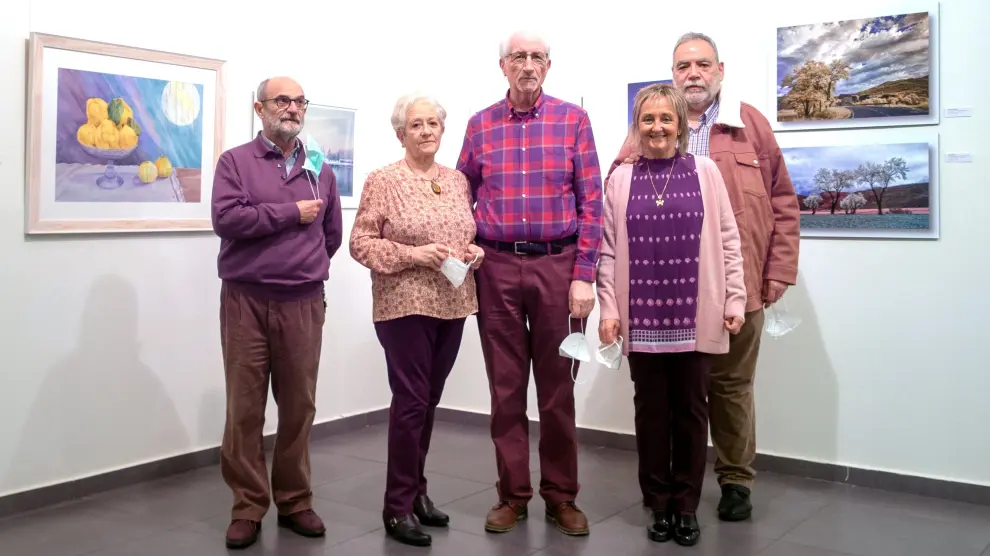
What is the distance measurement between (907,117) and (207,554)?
334 cm

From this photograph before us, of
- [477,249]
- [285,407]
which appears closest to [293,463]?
[285,407]

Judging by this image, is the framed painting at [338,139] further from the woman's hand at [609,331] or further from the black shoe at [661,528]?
the black shoe at [661,528]

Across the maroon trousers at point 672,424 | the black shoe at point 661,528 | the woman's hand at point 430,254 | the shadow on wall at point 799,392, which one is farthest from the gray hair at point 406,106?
the shadow on wall at point 799,392

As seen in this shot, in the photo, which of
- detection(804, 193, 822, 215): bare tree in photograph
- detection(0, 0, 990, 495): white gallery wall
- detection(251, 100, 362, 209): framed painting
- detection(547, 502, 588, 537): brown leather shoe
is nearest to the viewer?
detection(547, 502, 588, 537): brown leather shoe

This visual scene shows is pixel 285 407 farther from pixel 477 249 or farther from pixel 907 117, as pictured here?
pixel 907 117

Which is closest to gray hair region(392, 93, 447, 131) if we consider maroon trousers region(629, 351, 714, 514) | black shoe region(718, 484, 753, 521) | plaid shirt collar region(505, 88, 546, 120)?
plaid shirt collar region(505, 88, 546, 120)

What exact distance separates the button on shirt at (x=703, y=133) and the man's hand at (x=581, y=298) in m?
0.75

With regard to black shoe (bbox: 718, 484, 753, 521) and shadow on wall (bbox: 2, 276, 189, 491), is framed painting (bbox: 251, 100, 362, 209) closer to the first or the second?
shadow on wall (bbox: 2, 276, 189, 491)

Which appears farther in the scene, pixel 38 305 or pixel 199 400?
pixel 199 400

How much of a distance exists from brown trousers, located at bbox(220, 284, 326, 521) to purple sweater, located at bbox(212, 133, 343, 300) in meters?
0.08

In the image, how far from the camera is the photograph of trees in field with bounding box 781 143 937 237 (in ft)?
12.7

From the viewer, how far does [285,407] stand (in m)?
3.29

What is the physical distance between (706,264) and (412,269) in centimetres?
102

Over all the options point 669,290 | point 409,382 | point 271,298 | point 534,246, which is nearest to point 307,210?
point 271,298
